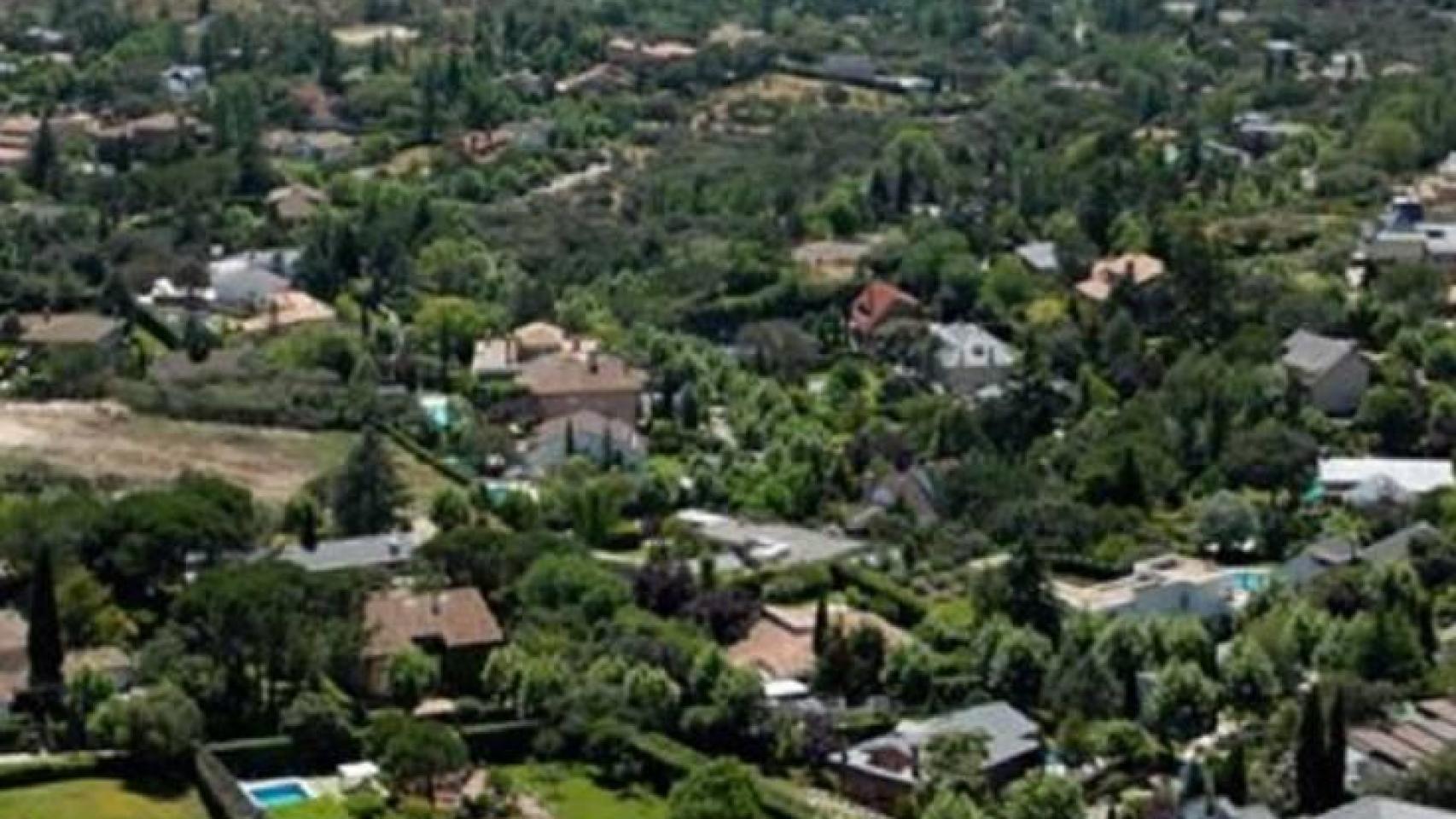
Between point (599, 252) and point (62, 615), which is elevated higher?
point (62, 615)

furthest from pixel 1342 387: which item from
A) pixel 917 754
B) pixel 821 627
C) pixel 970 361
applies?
pixel 917 754

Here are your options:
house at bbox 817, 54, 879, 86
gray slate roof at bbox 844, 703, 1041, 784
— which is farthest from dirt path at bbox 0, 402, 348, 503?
house at bbox 817, 54, 879, 86

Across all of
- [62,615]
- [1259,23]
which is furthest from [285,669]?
[1259,23]

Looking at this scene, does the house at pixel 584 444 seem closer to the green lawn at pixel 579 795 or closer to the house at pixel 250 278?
the house at pixel 250 278

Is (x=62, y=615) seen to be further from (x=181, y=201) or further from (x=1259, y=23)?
(x=1259, y=23)

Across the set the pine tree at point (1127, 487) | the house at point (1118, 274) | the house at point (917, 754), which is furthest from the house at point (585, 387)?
the house at point (917, 754)

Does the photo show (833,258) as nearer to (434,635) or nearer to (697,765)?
(434,635)

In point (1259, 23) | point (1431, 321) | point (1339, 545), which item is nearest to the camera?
point (1339, 545)
